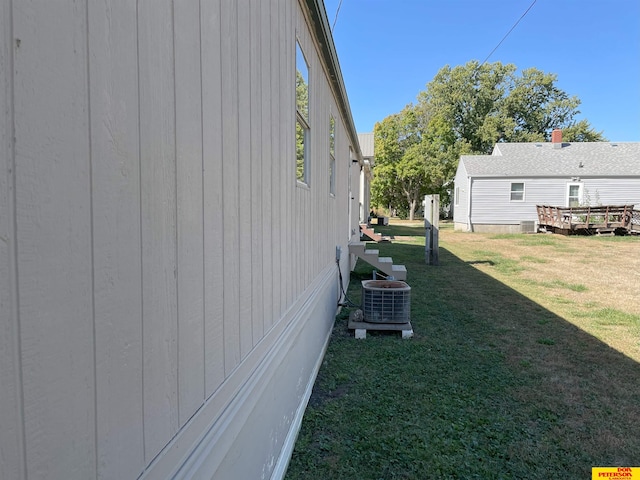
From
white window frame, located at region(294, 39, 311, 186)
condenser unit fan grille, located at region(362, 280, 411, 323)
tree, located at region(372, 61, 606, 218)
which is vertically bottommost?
condenser unit fan grille, located at region(362, 280, 411, 323)

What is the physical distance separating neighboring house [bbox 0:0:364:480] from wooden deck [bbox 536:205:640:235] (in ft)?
66.2

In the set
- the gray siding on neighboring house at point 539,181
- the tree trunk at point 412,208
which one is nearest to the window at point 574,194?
the gray siding on neighboring house at point 539,181

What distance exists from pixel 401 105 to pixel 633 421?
4082cm

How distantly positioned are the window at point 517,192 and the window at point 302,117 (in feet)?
66.9

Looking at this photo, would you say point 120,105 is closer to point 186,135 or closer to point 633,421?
point 186,135

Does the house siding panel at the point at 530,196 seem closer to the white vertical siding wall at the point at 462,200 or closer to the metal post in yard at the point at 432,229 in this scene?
the white vertical siding wall at the point at 462,200

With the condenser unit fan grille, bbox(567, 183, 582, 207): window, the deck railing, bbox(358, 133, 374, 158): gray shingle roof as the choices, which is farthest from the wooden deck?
the condenser unit fan grille

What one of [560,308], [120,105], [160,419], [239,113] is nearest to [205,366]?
[160,419]

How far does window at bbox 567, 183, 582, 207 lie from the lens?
2108 cm

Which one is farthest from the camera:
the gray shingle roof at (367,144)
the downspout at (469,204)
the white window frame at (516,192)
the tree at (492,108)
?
the tree at (492,108)

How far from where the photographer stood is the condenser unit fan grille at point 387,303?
201 inches

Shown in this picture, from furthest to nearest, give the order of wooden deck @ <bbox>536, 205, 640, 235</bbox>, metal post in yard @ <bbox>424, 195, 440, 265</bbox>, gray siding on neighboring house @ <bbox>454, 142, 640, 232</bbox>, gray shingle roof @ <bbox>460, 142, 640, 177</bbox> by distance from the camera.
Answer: gray shingle roof @ <bbox>460, 142, 640, 177</bbox> < gray siding on neighboring house @ <bbox>454, 142, 640, 232</bbox> < wooden deck @ <bbox>536, 205, 640, 235</bbox> < metal post in yard @ <bbox>424, 195, 440, 265</bbox>

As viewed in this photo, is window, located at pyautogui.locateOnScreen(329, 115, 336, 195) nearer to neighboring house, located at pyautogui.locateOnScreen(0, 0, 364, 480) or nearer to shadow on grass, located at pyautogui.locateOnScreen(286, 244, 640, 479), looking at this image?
shadow on grass, located at pyautogui.locateOnScreen(286, 244, 640, 479)

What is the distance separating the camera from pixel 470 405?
337cm
